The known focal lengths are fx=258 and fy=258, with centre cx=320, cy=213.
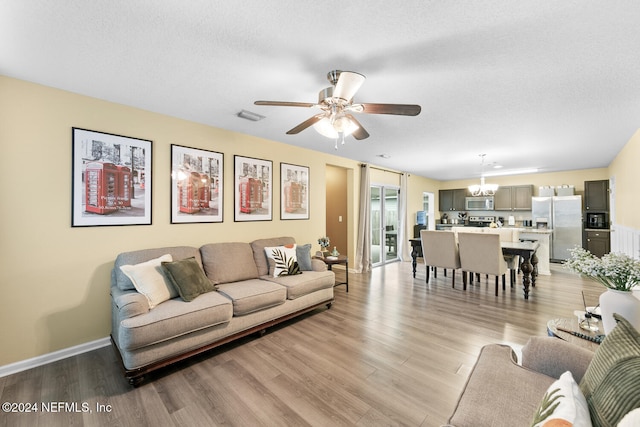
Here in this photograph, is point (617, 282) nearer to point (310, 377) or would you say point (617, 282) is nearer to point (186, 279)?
point (310, 377)

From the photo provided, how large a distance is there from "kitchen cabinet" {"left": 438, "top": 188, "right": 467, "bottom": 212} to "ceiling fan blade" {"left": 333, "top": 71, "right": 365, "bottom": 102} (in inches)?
313

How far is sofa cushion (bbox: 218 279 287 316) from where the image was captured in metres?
2.60

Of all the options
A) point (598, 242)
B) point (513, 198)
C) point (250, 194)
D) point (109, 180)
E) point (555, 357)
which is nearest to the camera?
point (555, 357)

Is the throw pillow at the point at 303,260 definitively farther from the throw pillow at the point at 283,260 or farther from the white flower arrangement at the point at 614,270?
the white flower arrangement at the point at 614,270

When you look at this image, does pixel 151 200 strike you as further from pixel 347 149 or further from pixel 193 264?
pixel 347 149

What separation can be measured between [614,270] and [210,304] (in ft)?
9.37

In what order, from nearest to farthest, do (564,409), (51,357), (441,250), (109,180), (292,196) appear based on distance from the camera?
(564,409), (51,357), (109,180), (292,196), (441,250)

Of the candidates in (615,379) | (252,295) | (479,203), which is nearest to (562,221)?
(479,203)

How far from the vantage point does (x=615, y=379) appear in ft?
2.64

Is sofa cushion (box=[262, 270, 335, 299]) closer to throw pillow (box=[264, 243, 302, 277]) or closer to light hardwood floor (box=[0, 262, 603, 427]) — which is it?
throw pillow (box=[264, 243, 302, 277])

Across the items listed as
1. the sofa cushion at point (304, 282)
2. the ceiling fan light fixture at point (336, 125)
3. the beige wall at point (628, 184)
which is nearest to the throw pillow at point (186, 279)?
the sofa cushion at point (304, 282)

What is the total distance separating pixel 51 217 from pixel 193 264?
129 cm

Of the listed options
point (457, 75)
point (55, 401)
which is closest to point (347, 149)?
point (457, 75)

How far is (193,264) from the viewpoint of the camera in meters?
2.73
